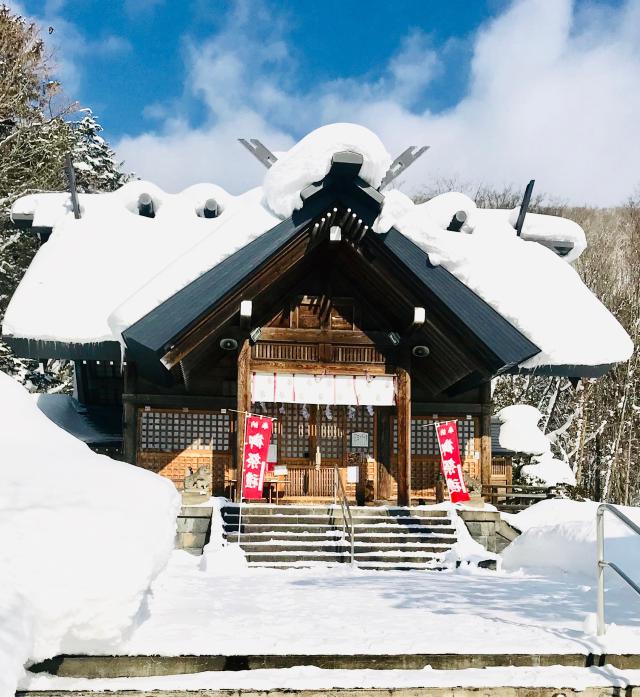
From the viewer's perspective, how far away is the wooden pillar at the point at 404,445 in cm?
1538

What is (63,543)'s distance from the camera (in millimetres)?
5094

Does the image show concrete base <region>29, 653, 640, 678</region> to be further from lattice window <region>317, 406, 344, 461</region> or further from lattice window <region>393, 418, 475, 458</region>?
lattice window <region>393, 418, 475, 458</region>

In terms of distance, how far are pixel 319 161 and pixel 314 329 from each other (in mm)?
3812

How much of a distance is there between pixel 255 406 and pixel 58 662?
12243 millimetres

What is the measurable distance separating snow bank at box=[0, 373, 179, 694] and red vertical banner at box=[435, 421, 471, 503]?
965 cm

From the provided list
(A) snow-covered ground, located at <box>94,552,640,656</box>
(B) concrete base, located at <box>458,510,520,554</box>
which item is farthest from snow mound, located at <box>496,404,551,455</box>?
(A) snow-covered ground, located at <box>94,552,640,656</box>

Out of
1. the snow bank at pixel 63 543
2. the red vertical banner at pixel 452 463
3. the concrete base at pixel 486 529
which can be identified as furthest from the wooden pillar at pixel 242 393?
the snow bank at pixel 63 543

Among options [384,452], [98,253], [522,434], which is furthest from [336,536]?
[522,434]

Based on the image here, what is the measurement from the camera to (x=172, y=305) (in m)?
14.5

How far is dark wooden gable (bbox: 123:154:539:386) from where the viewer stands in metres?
14.2

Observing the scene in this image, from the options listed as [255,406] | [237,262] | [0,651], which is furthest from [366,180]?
[0,651]

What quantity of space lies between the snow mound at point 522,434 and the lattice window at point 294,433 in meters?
8.00

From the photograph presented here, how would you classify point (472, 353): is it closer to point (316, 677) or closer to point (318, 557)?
point (318, 557)

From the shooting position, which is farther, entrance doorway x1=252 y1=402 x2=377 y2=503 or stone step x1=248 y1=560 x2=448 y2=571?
entrance doorway x1=252 y1=402 x2=377 y2=503
